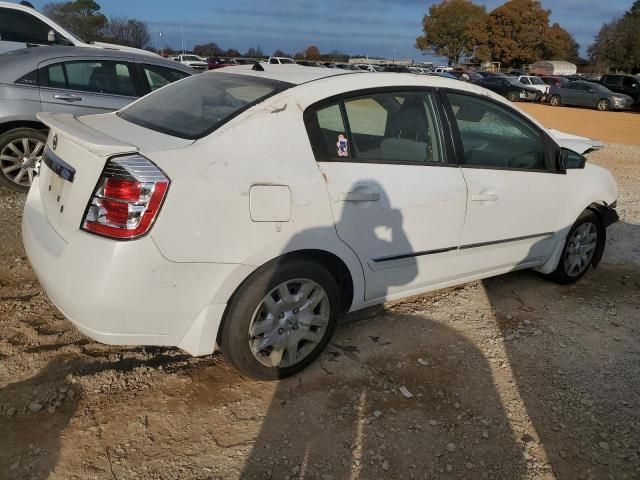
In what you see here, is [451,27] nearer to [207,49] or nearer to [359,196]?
[207,49]

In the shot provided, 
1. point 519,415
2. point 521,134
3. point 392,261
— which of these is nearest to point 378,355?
point 392,261

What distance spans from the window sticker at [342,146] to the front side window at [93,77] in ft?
14.3

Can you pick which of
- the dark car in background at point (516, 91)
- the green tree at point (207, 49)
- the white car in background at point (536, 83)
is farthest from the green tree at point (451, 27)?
the dark car in background at point (516, 91)

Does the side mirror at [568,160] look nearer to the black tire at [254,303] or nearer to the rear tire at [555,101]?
the black tire at [254,303]

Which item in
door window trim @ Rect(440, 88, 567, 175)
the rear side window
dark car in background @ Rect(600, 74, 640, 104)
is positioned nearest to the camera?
door window trim @ Rect(440, 88, 567, 175)

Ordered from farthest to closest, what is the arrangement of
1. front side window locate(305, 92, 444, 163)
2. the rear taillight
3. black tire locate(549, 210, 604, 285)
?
black tire locate(549, 210, 604, 285)
front side window locate(305, 92, 444, 163)
the rear taillight

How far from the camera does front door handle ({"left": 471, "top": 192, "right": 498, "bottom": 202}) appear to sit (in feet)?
11.4

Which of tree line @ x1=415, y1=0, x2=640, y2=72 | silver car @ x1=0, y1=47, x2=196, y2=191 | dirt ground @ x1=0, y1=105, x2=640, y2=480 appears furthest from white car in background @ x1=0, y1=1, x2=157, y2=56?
tree line @ x1=415, y1=0, x2=640, y2=72

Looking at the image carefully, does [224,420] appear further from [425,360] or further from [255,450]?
[425,360]

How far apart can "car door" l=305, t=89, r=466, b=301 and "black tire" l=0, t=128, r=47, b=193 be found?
411 cm

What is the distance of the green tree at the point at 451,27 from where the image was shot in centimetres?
8049

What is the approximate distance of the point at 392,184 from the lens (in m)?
3.07

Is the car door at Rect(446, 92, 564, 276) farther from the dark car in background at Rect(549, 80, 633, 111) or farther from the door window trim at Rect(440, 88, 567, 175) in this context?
the dark car in background at Rect(549, 80, 633, 111)

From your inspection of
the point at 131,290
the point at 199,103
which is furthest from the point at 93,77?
the point at 131,290
